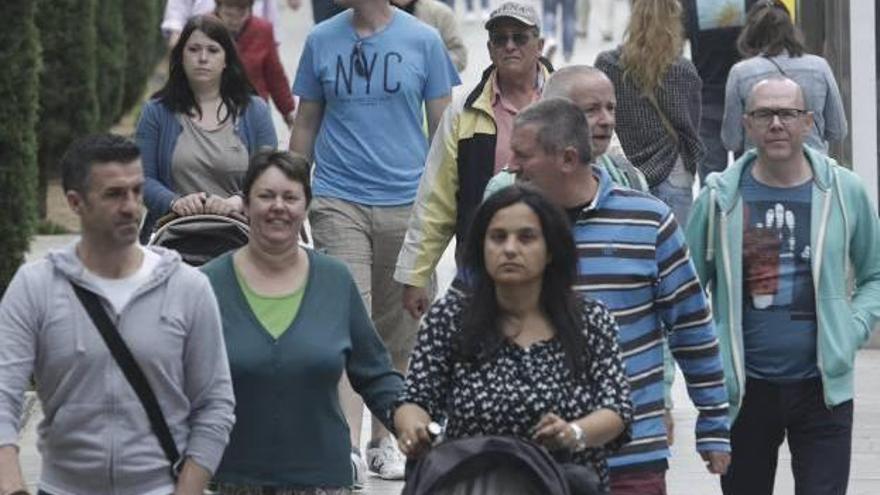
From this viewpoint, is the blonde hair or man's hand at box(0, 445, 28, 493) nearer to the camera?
man's hand at box(0, 445, 28, 493)

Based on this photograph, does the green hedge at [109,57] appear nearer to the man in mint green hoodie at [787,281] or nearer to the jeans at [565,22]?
the jeans at [565,22]

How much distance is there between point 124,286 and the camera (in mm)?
6402

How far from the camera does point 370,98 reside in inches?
415

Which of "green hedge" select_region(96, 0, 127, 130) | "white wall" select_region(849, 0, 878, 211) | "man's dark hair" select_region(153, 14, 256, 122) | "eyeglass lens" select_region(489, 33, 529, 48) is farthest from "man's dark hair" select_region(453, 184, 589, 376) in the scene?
"green hedge" select_region(96, 0, 127, 130)

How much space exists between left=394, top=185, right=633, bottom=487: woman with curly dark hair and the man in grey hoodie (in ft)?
1.83

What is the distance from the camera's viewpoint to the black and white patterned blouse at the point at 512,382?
19.9 ft

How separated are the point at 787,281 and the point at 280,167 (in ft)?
5.72

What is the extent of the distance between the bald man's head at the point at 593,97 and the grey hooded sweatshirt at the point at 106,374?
1582 mm

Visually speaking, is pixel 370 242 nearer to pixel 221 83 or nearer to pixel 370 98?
pixel 370 98

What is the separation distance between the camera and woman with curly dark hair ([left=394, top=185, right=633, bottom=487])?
6.06 metres

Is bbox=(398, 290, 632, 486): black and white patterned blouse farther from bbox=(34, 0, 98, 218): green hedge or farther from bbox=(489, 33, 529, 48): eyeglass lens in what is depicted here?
bbox=(34, 0, 98, 218): green hedge

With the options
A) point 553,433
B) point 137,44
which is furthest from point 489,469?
point 137,44

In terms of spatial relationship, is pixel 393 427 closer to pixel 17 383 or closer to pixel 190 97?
pixel 17 383

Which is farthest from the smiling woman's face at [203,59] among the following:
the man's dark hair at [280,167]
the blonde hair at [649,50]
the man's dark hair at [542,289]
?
the man's dark hair at [542,289]
